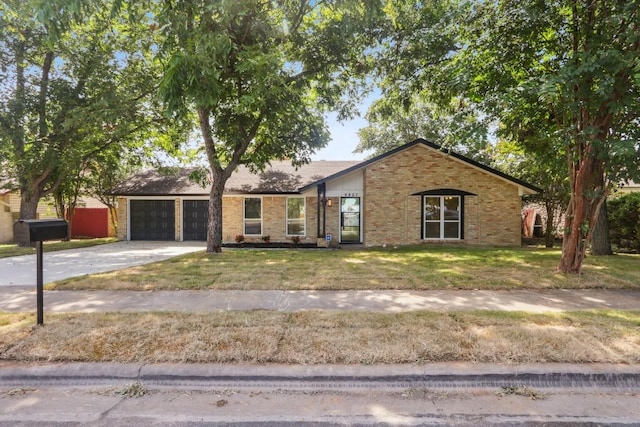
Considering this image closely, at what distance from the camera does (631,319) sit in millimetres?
4836

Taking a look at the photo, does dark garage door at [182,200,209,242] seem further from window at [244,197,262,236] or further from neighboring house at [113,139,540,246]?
window at [244,197,262,236]

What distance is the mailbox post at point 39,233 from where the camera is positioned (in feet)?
14.2

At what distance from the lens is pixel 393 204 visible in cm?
1482

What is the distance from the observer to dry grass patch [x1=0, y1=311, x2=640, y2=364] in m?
3.67

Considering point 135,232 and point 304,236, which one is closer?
point 304,236

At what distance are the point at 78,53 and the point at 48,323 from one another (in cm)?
1401

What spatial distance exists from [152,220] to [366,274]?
14039 millimetres

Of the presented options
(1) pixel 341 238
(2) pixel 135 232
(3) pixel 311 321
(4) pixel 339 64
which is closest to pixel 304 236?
(1) pixel 341 238

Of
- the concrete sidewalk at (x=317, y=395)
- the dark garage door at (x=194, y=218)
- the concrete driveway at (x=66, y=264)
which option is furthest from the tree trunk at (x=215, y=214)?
the concrete sidewalk at (x=317, y=395)

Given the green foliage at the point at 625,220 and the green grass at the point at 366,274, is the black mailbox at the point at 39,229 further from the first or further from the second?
the green foliage at the point at 625,220

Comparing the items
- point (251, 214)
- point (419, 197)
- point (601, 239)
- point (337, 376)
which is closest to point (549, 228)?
point (601, 239)

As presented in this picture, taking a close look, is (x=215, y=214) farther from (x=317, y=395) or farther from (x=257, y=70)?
(x=317, y=395)

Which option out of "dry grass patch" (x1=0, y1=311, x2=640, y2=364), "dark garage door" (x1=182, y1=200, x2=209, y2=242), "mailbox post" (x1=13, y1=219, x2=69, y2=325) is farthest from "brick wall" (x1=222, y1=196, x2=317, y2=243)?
"mailbox post" (x1=13, y1=219, x2=69, y2=325)

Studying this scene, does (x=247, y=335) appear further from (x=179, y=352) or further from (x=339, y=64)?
(x=339, y=64)
